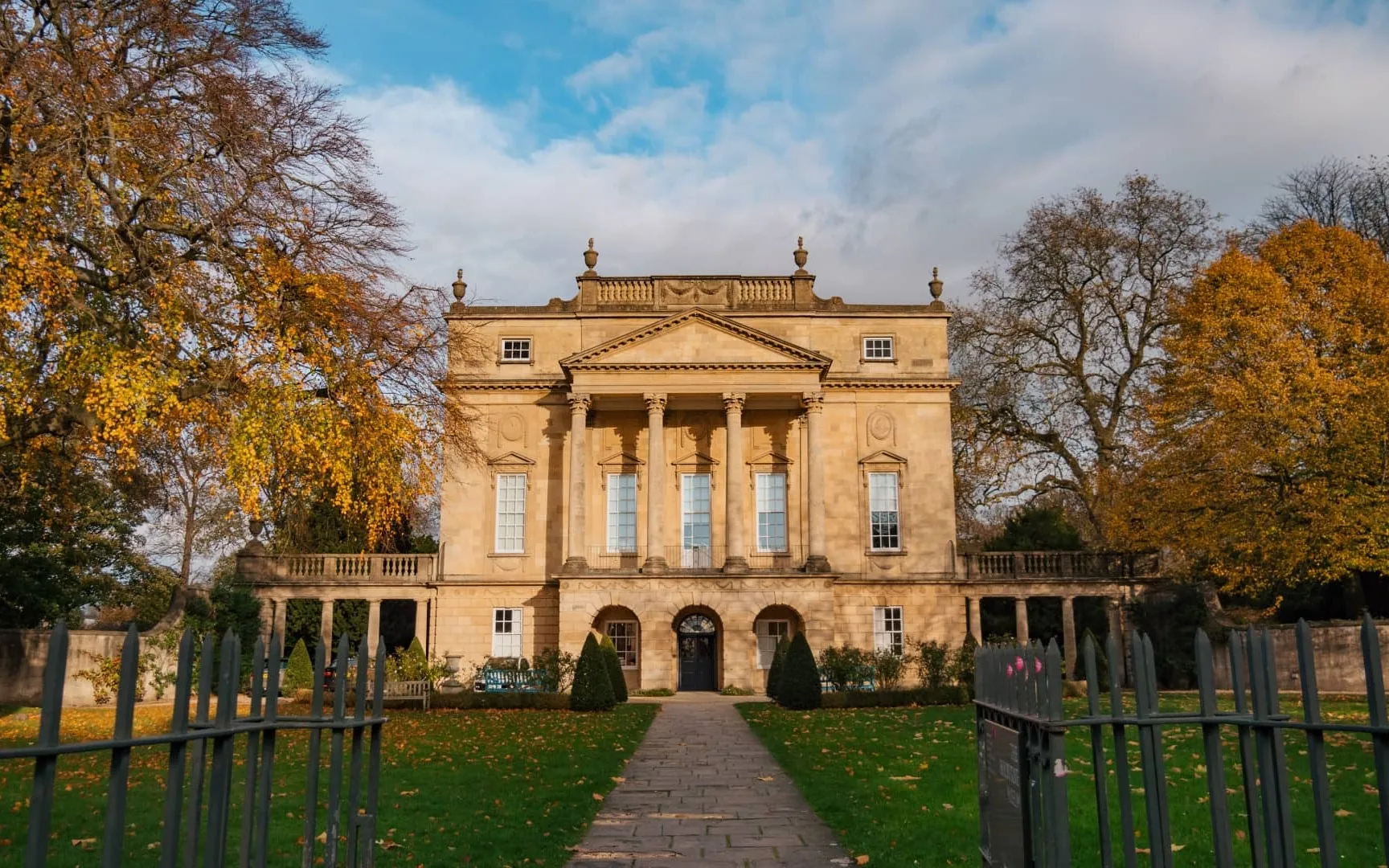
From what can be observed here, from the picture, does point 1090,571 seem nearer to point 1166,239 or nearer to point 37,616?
point 1166,239

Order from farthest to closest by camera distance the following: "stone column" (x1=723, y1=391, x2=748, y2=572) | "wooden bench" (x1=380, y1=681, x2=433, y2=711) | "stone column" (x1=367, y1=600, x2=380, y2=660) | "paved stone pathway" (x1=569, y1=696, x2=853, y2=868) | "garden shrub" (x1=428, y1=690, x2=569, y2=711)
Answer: "stone column" (x1=367, y1=600, x2=380, y2=660) → "stone column" (x1=723, y1=391, x2=748, y2=572) → "garden shrub" (x1=428, y1=690, x2=569, y2=711) → "wooden bench" (x1=380, y1=681, x2=433, y2=711) → "paved stone pathway" (x1=569, y1=696, x2=853, y2=868)

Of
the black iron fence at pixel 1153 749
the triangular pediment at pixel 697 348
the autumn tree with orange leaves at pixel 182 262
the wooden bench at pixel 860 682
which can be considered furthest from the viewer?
the triangular pediment at pixel 697 348

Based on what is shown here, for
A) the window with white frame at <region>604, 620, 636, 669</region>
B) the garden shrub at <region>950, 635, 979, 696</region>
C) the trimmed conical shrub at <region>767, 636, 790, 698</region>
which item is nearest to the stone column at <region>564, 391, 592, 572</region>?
the window with white frame at <region>604, 620, 636, 669</region>

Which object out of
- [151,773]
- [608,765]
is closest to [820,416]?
[608,765]

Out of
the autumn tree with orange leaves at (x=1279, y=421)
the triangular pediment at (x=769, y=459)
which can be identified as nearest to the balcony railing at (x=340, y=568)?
the triangular pediment at (x=769, y=459)

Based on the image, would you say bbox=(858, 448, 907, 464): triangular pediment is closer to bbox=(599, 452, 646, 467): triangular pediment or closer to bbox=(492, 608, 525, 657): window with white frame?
bbox=(599, 452, 646, 467): triangular pediment

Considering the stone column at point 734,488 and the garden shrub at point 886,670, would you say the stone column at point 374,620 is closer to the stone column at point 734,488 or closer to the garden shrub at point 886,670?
the stone column at point 734,488

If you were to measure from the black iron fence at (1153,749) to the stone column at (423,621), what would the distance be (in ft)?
112

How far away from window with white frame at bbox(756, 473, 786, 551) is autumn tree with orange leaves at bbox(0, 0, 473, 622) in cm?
2212

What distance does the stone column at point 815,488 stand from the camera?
35.3 m

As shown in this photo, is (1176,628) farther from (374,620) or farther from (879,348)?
(374,620)

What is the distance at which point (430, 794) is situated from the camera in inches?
479

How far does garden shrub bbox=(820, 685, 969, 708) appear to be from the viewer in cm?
2786

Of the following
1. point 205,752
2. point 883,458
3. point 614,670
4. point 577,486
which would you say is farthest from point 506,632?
point 205,752
